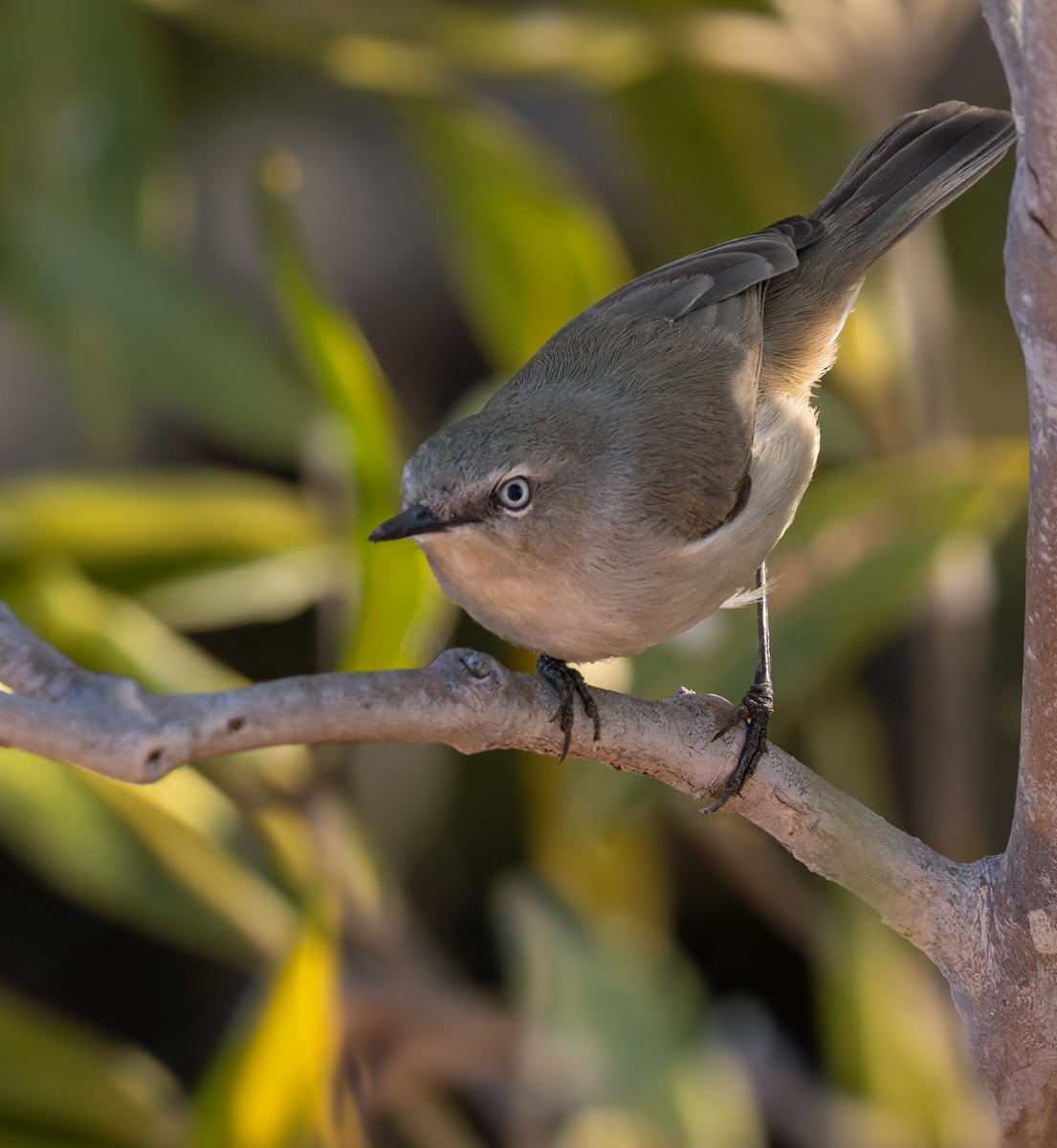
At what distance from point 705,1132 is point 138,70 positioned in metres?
2.21

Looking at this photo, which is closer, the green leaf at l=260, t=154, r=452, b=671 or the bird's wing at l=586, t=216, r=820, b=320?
the bird's wing at l=586, t=216, r=820, b=320

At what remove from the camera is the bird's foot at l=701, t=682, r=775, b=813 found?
3.37 ft

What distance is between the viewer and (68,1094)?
7.00 feet

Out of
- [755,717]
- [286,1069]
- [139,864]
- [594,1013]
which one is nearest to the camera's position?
[755,717]

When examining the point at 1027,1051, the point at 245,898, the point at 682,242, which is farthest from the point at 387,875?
the point at 1027,1051

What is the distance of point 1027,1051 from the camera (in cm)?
98

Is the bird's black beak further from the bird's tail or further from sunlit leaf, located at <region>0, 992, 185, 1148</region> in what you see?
sunlit leaf, located at <region>0, 992, 185, 1148</region>

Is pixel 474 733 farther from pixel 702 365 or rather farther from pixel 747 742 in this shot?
pixel 702 365

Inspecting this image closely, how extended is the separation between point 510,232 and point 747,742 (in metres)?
1.42

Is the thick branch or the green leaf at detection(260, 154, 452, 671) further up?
the thick branch

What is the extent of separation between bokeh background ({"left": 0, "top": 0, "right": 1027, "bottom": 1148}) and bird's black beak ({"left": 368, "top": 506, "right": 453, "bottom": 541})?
1.33ft

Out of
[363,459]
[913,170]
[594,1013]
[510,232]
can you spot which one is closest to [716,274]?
[913,170]

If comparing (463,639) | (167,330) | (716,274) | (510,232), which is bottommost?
(463,639)

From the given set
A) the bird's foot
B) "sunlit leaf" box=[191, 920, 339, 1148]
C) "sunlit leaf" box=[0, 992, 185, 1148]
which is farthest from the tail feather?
"sunlit leaf" box=[0, 992, 185, 1148]
